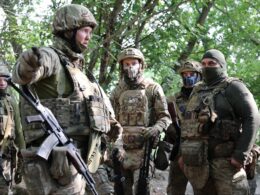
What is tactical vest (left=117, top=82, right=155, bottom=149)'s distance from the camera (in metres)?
7.43

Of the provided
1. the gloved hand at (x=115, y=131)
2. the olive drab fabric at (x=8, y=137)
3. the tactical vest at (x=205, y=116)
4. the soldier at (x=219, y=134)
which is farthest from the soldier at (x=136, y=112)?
the gloved hand at (x=115, y=131)

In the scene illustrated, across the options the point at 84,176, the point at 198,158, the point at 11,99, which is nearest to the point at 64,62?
the point at 84,176

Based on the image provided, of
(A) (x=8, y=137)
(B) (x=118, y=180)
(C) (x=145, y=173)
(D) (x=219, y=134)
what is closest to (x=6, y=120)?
(A) (x=8, y=137)

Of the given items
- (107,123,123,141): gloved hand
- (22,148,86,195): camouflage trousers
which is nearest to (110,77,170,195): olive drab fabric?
(107,123,123,141): gloved hand

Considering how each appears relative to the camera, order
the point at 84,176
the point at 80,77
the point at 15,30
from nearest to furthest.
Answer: the point at 84,176 < the point at 80,77 < the point at 15,30

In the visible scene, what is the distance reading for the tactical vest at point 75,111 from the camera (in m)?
4.27

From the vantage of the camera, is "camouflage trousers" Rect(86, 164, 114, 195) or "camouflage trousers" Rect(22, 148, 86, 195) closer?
"camouflage trousers" Rect(22, 148, 86, 195)

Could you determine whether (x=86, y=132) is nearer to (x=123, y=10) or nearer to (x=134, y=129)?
(x=134, y=129)

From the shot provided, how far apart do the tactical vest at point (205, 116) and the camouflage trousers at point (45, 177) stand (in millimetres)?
2018

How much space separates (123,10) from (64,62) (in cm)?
552

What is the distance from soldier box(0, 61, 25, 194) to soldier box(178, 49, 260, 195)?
294 centimetres

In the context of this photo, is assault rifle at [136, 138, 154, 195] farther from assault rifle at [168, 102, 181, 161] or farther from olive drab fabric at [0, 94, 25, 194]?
olive drab fabric at [0, 94, 25, 194]

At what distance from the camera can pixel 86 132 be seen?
4.39 meters

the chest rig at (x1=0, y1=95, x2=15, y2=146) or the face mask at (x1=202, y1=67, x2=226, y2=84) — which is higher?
the face mask at (x1=202, y1=67, x2=226, y2=84)
